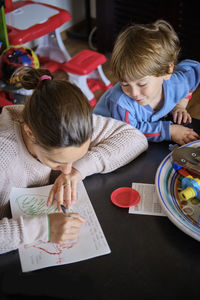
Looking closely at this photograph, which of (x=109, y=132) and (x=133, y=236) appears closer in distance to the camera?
(x=133, y=236)

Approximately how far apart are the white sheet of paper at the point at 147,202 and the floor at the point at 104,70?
151cm

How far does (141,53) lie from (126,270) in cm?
76

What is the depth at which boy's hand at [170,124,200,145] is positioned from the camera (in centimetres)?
110

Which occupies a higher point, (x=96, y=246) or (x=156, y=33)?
(x=156, y=33)

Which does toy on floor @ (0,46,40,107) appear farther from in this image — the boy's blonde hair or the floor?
the boy's blonde hair

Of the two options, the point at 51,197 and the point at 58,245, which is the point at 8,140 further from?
the point at 58,245

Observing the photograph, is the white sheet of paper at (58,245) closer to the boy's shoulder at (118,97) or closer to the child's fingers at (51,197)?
the child's fingers at (51,197)

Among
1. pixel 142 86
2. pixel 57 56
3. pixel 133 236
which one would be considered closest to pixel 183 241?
pixel 133 236

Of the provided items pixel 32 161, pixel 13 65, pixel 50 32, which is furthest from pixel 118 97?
pixel 50 32

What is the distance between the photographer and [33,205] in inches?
34.7

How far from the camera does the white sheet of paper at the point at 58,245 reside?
74 cm

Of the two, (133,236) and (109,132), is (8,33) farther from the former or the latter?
(133,236)

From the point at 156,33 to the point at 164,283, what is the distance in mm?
880

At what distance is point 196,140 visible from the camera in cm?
108
